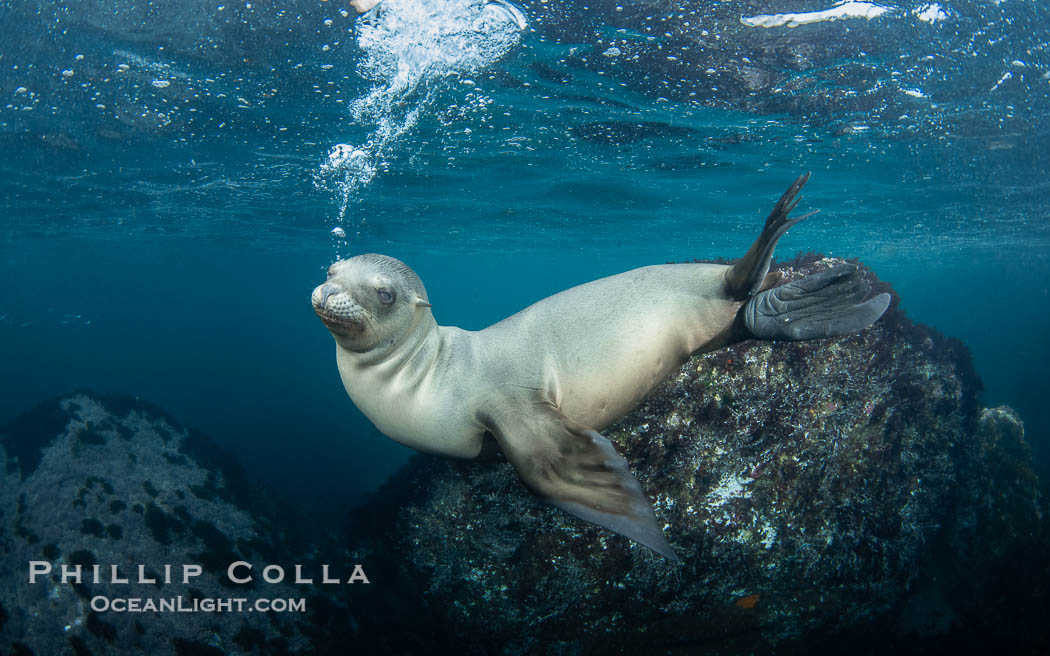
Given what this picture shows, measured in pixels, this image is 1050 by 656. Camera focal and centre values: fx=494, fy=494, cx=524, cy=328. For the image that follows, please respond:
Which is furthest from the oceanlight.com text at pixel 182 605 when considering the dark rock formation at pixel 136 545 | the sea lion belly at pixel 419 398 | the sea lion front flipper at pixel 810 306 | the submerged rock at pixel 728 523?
the sea lion front flipper at pixel 810 306

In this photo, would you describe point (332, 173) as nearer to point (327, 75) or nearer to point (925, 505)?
point (327, 75)

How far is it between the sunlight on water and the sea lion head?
4416 mm

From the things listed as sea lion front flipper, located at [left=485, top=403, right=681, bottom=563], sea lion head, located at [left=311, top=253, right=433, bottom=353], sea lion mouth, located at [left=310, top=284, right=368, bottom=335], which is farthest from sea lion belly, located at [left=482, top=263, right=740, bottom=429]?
sea lion mouth, located at [left=310, top=284, right=368, bottom=335]

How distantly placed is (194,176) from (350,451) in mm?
9849

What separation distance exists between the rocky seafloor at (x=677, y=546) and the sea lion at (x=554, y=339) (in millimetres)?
494

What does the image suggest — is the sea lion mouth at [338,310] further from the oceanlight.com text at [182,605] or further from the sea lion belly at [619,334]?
the oceanlight.com text at [182,605]

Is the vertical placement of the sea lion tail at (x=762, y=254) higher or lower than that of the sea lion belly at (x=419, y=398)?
higher

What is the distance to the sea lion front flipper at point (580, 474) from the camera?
2205mm

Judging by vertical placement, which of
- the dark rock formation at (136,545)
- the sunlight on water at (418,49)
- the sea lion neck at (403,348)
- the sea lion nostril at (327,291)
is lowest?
the dark rock formation at (136,545)

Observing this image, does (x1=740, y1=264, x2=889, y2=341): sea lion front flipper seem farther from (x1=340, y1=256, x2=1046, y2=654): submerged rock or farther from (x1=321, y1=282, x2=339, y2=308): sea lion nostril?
(x1=321, y1=282, x2=339, y2=308): sea lion nostril

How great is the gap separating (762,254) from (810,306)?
433mm

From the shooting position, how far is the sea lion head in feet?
A: 8.29

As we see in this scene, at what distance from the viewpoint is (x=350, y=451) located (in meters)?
17.5

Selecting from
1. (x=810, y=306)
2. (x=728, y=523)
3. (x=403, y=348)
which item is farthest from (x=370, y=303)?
(x=728, y=523)
